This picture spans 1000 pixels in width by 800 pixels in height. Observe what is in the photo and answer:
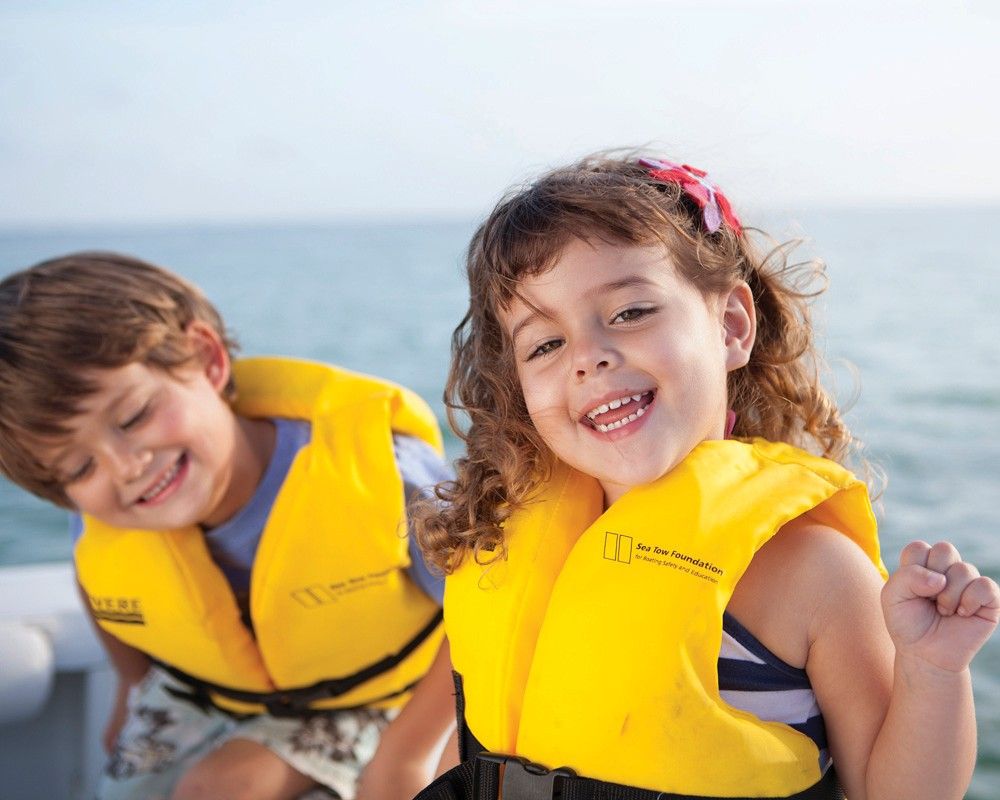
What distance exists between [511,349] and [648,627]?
1.74 feet

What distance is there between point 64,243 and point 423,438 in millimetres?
21550

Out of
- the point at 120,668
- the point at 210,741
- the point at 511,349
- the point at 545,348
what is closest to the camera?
the point at 545,348

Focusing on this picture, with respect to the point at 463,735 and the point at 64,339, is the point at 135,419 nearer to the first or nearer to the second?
the point at 64,339

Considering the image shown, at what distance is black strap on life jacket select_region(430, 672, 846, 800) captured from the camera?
5.28ft

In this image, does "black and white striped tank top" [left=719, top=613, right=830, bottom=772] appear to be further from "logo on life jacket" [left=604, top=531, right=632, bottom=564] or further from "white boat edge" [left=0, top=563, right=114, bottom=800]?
"white boat edge" [left=0, top=563, right=114, bottom=800]

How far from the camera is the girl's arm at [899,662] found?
1.42 meters

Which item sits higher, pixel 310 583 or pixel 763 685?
pixel 763 685

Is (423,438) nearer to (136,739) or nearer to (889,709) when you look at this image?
(136,739)

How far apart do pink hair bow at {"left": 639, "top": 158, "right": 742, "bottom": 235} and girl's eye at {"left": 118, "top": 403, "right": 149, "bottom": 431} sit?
3.78 feet

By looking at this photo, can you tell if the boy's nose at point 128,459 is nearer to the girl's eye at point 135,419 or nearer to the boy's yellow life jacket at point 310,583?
the girl's eye at point 135,419

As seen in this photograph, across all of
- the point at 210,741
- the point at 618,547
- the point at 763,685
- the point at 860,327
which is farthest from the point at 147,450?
the point at 860,327

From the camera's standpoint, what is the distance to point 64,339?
2.31m

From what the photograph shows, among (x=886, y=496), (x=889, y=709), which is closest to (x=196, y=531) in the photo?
(x=889, y=709)

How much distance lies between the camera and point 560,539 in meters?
1.85
